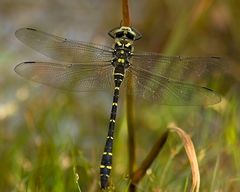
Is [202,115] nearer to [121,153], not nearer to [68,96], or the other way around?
[121,153]

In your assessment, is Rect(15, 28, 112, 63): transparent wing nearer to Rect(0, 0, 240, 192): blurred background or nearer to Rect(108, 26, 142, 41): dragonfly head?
Rect(108, 26, 142, 41): dragonfly head

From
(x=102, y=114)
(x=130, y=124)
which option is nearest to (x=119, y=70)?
(x=130, y=124)

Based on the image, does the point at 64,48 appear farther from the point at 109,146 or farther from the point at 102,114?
the point at 102,114

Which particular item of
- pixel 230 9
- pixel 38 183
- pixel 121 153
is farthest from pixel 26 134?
pixel 230 9

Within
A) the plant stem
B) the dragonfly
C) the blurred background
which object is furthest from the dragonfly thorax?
the blurred background

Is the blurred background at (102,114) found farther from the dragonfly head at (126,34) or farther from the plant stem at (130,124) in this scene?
the dragonfly head at (126,34)

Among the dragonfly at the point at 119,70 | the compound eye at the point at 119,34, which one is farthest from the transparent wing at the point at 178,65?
the compound eye at the point at 119,34
